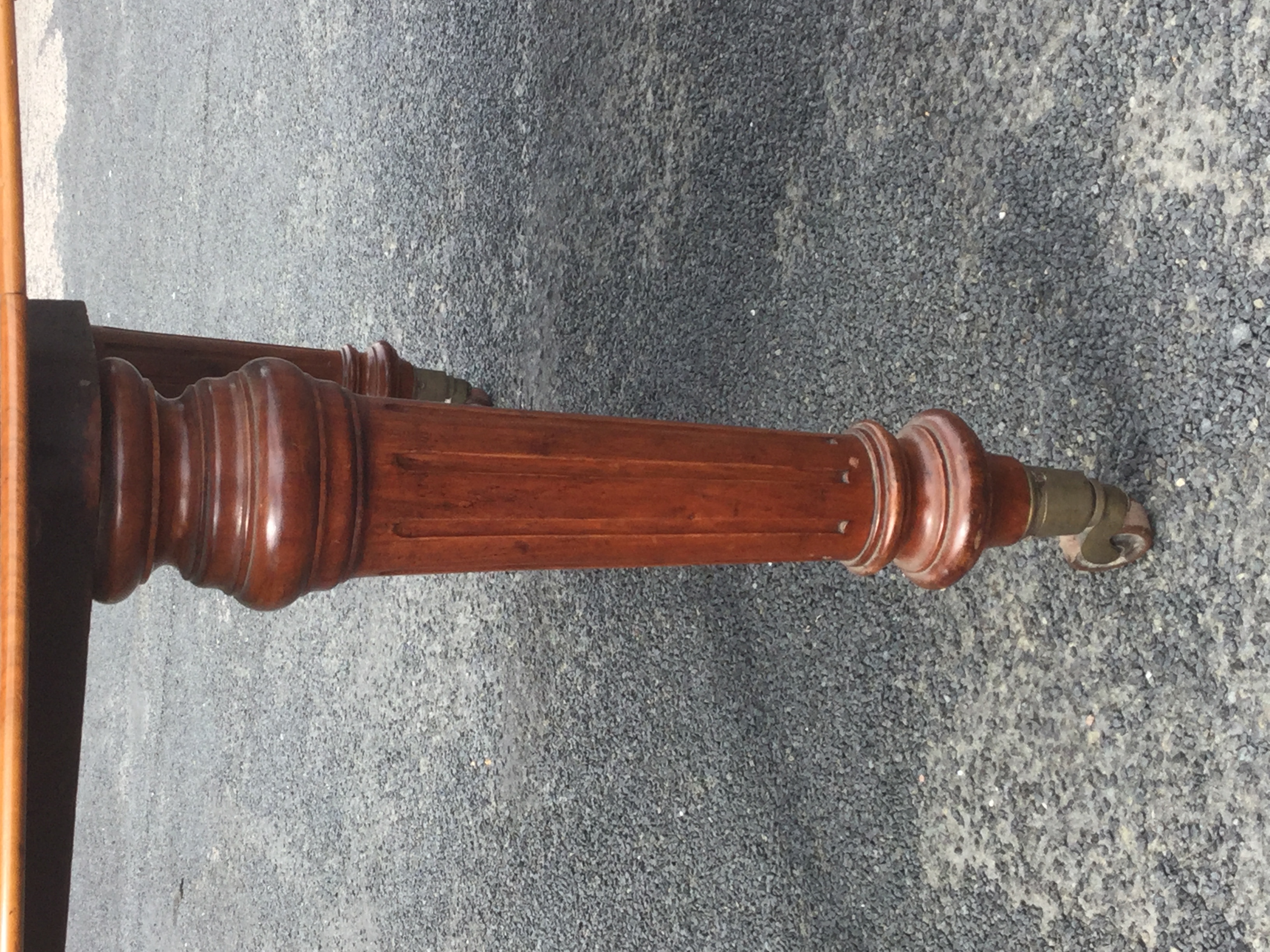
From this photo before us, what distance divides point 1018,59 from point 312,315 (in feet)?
4.61

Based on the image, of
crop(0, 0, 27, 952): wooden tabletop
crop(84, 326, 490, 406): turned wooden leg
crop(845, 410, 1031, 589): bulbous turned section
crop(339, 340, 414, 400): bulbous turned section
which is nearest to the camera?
crop(0, 0, 27, 952): wooden tabletop

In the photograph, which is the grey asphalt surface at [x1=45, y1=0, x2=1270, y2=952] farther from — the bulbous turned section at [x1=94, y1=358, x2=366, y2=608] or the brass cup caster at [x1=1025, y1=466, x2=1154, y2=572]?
the bulbous turned section at [x1=94, y1=358, x2=366, y2=608]

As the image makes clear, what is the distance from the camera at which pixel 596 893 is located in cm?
136

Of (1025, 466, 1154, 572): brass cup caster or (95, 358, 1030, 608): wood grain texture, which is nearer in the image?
(95, 358, 1030, 608): wood grain texture

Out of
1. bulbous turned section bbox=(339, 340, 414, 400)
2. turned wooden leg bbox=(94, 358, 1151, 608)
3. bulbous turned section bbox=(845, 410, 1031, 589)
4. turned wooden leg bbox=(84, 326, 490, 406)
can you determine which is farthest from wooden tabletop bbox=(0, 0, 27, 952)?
bulbous turned section bbox=(339, 340, 414, 400)

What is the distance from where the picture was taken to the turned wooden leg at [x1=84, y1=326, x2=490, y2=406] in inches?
40.2

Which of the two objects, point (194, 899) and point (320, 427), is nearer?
point (320, 427)

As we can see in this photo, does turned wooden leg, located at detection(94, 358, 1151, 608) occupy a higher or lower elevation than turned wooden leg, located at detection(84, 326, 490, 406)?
lower

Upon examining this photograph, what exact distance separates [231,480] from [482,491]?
154 millimetres

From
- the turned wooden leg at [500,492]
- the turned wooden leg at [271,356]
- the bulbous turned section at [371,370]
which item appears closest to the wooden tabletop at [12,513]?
the turned wooden leg at [500,492]

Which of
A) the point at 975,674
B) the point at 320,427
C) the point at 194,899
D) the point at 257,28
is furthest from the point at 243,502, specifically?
the point at 257,28

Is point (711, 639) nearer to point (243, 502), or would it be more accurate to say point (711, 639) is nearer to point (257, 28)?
point (243, 502)

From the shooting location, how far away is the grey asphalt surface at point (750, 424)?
0.88m

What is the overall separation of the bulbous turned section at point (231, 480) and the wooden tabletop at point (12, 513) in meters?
0.06
